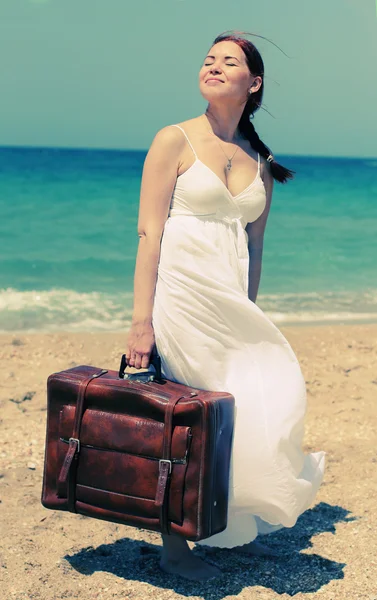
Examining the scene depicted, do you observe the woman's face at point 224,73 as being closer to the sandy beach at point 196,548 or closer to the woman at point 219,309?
the woman at point 219,309

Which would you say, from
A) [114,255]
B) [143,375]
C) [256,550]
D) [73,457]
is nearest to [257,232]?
[143,375]

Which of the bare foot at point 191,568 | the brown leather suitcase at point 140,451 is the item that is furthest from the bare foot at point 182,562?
the brown leather suitcase at point 140,451

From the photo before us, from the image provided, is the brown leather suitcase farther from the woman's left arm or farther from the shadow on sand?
the woman's left arm

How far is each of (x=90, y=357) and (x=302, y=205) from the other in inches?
683

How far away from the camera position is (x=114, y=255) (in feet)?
44.8

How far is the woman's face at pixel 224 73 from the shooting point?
2.93m

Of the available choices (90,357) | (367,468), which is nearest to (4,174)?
(90,357)

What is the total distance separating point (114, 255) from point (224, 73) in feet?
35.5

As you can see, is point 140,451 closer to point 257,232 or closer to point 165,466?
point 165,466

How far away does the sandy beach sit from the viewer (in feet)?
9.66

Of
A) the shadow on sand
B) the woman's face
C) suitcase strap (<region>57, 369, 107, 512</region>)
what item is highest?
the woman's face

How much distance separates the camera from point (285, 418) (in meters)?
2.85

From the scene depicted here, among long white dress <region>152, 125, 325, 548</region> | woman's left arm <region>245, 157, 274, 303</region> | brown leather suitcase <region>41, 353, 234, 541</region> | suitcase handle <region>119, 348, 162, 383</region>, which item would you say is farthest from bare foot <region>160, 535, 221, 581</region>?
woman's left arm <region>245, 157, 274, 303</region>

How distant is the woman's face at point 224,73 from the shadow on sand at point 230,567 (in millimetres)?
1858
